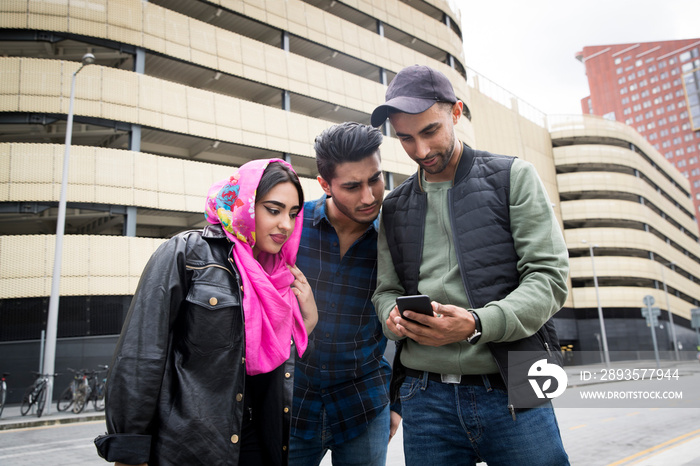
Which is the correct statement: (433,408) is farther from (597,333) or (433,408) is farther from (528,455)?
(597,333)

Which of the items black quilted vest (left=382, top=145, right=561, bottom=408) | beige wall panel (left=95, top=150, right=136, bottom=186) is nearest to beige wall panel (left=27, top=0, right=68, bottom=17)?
beige wall panel (left=95, top=150, right=136, bottom=186)

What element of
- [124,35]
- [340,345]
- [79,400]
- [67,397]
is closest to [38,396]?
[79,400]

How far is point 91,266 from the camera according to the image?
1853 cm

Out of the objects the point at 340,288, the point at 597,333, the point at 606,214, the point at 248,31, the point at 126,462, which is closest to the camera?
the point at 126,462

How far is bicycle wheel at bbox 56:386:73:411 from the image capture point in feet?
46.3

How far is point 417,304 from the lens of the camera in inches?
68.2

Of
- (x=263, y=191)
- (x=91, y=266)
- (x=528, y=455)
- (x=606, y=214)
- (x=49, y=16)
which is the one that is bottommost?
(x=528, y=455)

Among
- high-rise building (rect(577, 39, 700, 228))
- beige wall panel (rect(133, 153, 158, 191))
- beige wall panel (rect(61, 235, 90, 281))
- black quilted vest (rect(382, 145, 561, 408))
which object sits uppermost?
high-rise building (rect(577, 39, 700, 228))

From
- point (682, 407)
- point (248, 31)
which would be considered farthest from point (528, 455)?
point (248, 31)

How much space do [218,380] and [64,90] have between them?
2104 cm

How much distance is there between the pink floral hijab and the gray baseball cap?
686mm

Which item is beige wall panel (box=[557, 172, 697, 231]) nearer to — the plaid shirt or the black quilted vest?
the plaid shirt

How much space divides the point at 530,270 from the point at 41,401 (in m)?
14.6

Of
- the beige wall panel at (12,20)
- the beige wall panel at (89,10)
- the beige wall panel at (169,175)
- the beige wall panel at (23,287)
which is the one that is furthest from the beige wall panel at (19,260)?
the beige wall panel at (89,10)
